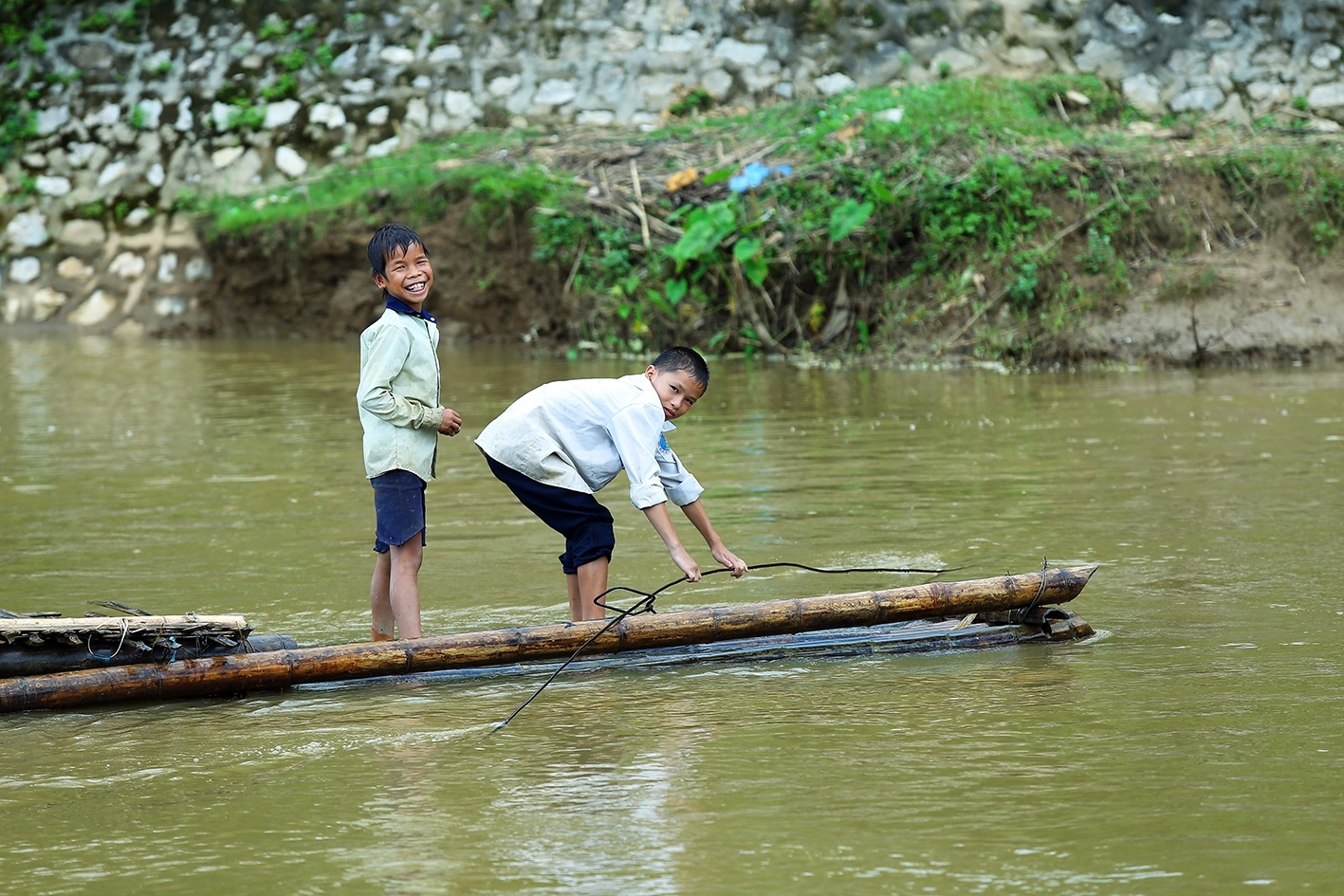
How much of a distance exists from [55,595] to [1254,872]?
429 centimetres

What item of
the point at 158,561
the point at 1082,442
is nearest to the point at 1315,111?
the point at 1082,442

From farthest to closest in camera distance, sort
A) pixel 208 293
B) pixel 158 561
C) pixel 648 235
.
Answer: pixel 208 293 < pixel 648 235 < pixel 158 561

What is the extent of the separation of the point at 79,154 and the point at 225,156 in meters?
1.69

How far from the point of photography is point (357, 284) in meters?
15.4

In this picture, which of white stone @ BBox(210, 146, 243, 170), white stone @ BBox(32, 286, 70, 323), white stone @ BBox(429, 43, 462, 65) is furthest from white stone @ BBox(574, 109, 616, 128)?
white stone @ BBox(32, 286, 70, 323)

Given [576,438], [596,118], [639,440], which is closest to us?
[639,440]

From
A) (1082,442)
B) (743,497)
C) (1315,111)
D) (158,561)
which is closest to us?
(158,561)

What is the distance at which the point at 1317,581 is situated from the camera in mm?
5387

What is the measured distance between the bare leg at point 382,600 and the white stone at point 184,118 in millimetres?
13051

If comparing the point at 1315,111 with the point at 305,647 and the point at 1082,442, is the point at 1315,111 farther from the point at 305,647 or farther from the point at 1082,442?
the point at 305,647

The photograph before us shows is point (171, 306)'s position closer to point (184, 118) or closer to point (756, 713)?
point (184, 118)

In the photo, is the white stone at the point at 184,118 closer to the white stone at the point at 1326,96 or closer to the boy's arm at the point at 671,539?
the white stone at the point at 1326,96

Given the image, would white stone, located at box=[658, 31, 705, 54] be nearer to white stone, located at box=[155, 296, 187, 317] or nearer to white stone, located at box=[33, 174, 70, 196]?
white stone, located at box=[155, 296, 187, 317]

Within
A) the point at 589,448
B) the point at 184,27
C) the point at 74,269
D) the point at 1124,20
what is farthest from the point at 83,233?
the point at 589,448
